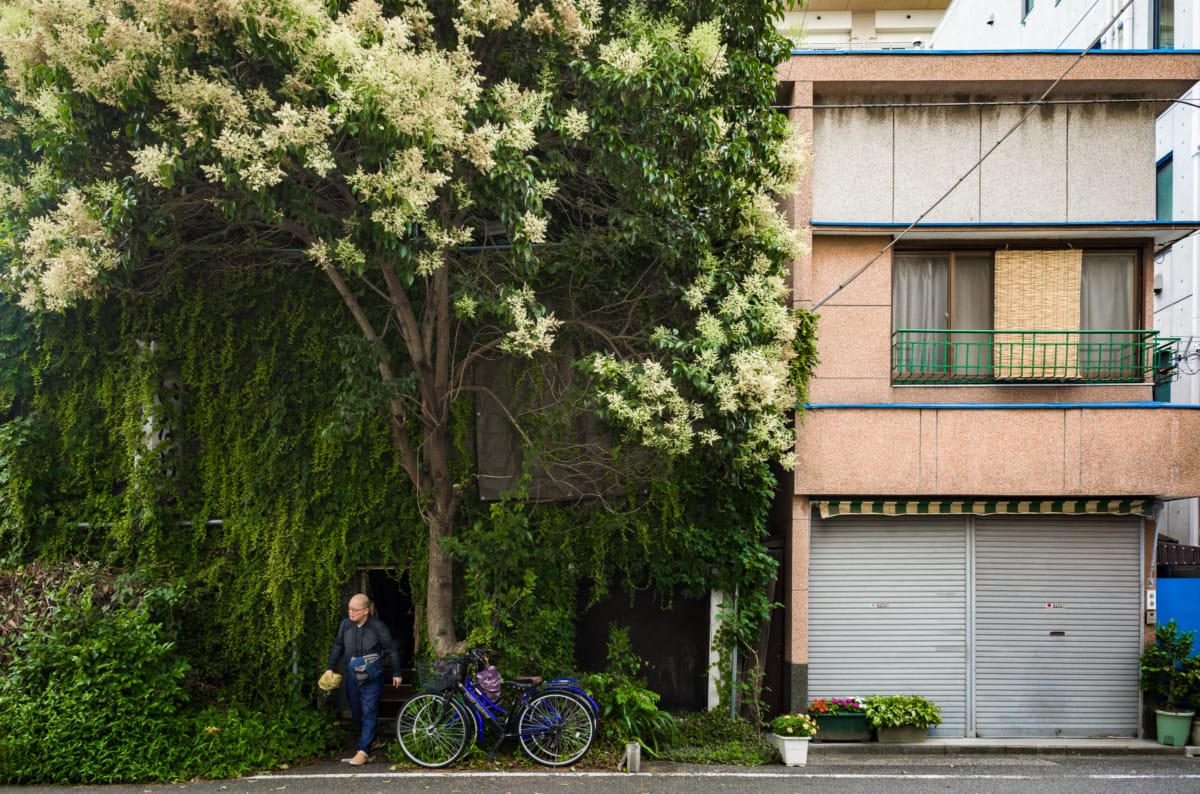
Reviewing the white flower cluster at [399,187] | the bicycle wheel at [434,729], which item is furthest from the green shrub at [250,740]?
the white flower cluster at [399,187]

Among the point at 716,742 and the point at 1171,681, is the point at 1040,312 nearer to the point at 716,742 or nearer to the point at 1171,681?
the point at 1171,681

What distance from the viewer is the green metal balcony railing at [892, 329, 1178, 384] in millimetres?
12172

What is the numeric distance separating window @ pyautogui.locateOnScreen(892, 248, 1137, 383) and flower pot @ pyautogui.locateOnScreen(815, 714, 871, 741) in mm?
4337

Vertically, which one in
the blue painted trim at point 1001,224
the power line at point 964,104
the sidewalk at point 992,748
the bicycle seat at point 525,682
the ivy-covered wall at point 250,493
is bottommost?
the sidewalk at point 992,748

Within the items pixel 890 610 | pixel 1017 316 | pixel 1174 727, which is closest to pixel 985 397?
pixel 1017 316

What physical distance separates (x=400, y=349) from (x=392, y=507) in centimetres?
198

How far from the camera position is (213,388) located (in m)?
11.9

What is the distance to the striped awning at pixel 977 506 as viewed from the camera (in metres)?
11.8

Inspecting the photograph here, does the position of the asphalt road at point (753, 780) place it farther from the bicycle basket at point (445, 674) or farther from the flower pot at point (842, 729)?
the bicycle basket at point (445, 674)

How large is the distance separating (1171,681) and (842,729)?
4.02 meters

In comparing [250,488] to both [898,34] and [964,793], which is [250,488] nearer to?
[964,793]

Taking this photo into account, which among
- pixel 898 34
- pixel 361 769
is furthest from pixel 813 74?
pixel 898 34

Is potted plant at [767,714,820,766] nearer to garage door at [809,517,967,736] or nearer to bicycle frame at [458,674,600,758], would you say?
garage door at [809,517,967,736]

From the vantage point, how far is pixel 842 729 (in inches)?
454
